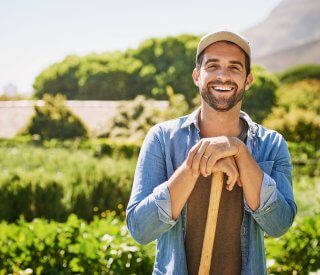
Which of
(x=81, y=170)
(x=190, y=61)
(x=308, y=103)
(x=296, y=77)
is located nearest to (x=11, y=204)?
(x=81, y=170)

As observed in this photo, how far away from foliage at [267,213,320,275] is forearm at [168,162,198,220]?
8.55ft

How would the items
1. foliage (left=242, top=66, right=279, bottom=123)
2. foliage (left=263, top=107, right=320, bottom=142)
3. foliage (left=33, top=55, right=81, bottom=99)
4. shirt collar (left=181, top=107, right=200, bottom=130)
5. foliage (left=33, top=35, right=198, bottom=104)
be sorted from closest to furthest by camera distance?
shirt collar (left=181, top=107, right=200, bottom=130) < foliage (left=263, top=107, right=320, bottom=142) < foliage (left=242, top=66, right=279, bottom=123) < foliage (left=33, top=35, right=198, bottom=104) < foliage (left=33, top=55, right=81, bottom=99)

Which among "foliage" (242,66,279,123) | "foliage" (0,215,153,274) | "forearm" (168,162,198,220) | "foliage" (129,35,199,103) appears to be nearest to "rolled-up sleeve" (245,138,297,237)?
"forearm" (168,162,198,220)

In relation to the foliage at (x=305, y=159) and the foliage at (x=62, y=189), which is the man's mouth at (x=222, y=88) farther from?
the foliage at (x=305, y=159)

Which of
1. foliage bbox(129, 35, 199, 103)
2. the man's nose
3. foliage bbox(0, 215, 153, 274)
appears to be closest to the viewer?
the man's nose

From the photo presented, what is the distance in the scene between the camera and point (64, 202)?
26.5 feet

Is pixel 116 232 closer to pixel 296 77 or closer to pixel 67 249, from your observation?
pixel 67 249

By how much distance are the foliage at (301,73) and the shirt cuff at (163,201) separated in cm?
3755

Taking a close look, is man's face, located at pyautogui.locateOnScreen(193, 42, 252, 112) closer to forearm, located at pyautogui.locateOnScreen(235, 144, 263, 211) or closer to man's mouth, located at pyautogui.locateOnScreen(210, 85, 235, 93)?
man's mouth, located at pyautogui.locateOnScreen(210, 85, 235, 93)

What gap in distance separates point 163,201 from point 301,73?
126 ft

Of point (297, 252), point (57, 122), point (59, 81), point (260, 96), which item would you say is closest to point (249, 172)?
point (297, 252)

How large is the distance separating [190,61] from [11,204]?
3885cm

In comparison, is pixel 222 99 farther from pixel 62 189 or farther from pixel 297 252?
pixel 62 189

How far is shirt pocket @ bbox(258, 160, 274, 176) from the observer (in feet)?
6.22
